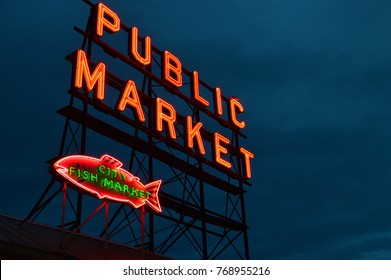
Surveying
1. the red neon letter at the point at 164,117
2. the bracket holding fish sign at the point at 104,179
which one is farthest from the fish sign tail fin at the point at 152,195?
the red neon letter at the point at 164,117

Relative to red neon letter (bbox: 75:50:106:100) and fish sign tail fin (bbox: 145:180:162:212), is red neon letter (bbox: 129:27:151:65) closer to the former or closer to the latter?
red neon letter (bbox: 75:50:106:100)

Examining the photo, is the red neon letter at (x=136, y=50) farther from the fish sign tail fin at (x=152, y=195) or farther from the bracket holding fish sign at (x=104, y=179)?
the bracket holding fish sign at (x=104, y=179)

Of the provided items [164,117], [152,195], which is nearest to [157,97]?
[164,117]

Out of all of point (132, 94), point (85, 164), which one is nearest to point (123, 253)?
point (85, 164)

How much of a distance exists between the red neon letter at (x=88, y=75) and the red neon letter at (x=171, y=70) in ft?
15.6

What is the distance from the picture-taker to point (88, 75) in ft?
64.0

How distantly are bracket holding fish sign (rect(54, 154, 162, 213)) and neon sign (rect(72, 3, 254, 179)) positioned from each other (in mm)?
3809

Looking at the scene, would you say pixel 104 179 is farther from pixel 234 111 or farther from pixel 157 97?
pixel 234 111

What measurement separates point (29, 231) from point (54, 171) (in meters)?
1.71

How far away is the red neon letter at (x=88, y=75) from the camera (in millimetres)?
19094

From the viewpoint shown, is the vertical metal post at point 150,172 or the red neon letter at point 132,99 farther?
the red neon letter at point 132,99

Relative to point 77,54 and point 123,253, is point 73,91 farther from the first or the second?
point 123,253

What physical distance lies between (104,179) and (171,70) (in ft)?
32.3

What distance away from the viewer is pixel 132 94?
21297 millimetres
